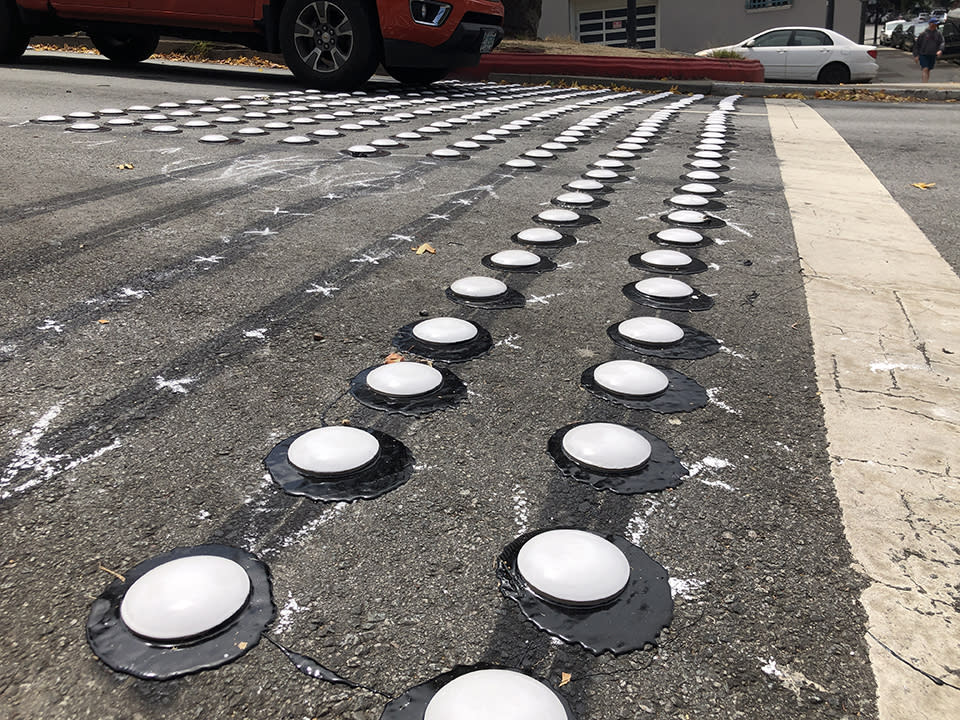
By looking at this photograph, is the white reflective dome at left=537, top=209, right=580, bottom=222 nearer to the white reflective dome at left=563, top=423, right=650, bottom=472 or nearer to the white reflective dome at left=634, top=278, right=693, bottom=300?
the white reflective dome at left=634, top=278, right=693, bottom=300

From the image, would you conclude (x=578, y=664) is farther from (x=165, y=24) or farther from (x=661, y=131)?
(x=165, y=24)

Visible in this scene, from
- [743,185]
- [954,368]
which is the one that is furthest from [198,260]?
[743,185]

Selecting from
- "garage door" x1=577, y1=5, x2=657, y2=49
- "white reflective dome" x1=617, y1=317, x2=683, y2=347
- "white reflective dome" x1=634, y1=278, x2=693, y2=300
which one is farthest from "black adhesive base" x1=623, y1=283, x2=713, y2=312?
"garage door" x1=577, y1=5, x2=657, y2=49

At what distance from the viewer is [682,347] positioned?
7.57ft

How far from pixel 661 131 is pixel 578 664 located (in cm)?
625

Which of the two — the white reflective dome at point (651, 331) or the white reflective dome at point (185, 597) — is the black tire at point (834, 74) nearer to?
the white reflective dome at point (651, 331)

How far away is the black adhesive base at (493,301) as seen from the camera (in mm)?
2572

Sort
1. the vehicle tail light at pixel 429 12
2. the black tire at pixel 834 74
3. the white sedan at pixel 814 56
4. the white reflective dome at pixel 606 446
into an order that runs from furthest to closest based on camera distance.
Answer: the black tire at pixel 834 74 → the white sedan at pixel 814 56 → the vehicle tail light at pixel 429 12 → the white reflective dome at pixel 606 446

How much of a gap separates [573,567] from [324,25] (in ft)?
24.5

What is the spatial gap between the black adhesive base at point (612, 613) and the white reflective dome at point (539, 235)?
2113mm

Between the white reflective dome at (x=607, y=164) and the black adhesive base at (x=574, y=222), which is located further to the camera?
the white reflective dome at (x=607, y=164)

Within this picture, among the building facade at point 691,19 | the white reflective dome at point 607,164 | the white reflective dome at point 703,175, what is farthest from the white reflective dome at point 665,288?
the building facade at point 691,19

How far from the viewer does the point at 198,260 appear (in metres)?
2.85

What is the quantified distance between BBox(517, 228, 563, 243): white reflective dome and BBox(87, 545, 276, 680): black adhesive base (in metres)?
2.28
